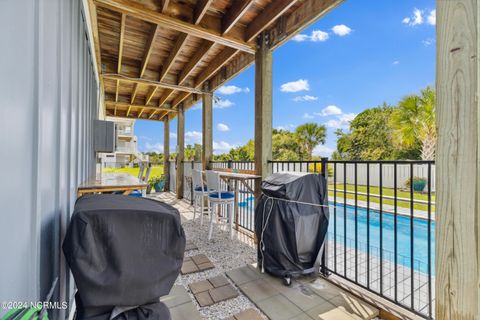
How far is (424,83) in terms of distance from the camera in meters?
9.60

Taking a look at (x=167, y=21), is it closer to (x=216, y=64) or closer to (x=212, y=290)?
(x=216, y=64)

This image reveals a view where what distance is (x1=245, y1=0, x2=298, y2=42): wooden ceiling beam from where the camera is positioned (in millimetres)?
2539

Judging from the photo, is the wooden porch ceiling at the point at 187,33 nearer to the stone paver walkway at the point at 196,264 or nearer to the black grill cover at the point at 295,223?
the black grill cover at the point at 295,223

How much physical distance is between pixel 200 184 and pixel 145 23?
2.80m

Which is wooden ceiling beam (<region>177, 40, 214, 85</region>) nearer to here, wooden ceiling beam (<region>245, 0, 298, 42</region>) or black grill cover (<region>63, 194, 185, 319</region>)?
wooden ceiling beam (<region>245, 0, 298, 42</region>)

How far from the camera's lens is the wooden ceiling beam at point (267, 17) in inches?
100.0

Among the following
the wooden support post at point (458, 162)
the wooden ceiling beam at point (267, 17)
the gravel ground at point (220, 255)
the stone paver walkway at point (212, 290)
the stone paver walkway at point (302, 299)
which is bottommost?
the gravel ground at point (220, 255)

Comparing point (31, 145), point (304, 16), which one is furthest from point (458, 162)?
point (304, 16)

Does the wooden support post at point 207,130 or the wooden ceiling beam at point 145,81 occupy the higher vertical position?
the wooden ceiling beam at point 145,81

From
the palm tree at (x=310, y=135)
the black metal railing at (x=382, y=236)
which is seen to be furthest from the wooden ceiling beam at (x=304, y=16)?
the palm tree at (x=310, y=135)

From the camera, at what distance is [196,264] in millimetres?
2707

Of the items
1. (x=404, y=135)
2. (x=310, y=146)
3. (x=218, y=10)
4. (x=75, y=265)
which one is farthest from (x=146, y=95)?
(x=310, y=146)

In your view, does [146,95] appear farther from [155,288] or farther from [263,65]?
[155,288]

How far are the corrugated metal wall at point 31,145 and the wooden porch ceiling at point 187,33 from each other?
168 centimetres
